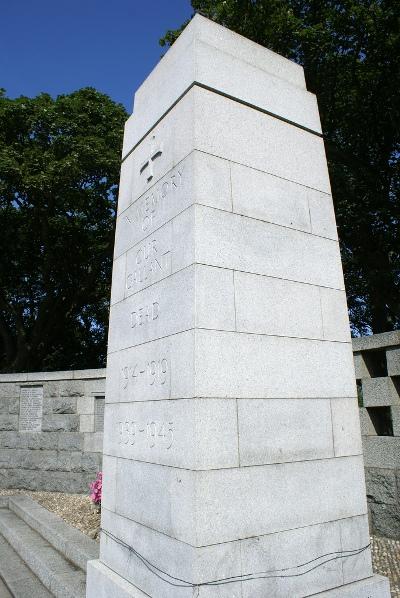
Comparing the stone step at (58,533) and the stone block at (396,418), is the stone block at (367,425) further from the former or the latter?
the stone step at (58,533)

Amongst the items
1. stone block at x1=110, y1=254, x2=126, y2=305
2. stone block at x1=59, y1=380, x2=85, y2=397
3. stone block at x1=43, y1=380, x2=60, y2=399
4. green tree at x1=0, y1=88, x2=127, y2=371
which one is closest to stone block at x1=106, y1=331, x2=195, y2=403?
stone block at x1=110, y1=254, x2=126, y2=305

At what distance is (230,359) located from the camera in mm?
3266

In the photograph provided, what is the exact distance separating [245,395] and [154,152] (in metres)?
2.43

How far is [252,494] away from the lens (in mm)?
3133

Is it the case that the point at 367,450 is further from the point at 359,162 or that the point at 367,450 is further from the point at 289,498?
the point at 359,162

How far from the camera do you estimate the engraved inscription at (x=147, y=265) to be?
379 centimetres

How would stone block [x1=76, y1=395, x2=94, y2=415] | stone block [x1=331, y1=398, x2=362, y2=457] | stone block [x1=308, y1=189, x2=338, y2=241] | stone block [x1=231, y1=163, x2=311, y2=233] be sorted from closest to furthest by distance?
stone block [x1=331, y1=398, x2=362, y2=457], stone block [x1=231, y1=163, x2=311, y2=233], stone block [x1=308, y1=189, x2=338, y2=241], stone block [x1=76, y1=395, x2=94, y2=415]

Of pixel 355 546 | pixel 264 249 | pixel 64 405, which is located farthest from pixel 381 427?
pixel 64 405

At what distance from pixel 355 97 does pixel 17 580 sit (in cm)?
1409

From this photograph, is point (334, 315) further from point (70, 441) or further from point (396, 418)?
point (70, 441)

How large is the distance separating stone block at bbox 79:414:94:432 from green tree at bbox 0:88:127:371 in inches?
345

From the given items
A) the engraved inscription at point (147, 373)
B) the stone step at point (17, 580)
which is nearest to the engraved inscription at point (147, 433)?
the engraved inscription at point (147, 373)

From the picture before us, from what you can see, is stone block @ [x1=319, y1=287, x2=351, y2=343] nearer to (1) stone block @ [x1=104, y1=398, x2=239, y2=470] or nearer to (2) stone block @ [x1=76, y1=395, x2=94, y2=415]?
(1) stone block @ [x1=104, y1=398, x2=239, y2=470]

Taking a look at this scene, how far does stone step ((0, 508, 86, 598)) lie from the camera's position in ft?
14.4
